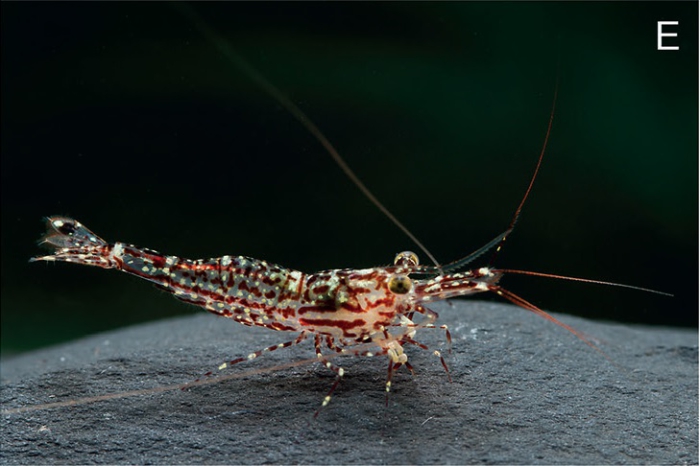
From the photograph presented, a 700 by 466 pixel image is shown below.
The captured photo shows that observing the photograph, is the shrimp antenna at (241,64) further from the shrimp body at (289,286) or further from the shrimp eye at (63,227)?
the shrimp eye at (63,227)

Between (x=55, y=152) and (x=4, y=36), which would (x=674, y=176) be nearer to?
(x=55, y=152)

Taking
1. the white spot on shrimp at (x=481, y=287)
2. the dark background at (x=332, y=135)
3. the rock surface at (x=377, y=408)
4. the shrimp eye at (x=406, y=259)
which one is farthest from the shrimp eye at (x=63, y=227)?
the white spot on shrimp at (x=481, y=287)

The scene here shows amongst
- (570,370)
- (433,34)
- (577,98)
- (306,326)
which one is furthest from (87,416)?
(577,98)

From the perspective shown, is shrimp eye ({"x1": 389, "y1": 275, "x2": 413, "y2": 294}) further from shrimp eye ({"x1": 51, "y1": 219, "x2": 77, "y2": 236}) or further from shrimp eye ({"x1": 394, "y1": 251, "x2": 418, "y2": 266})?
A: shrimp eye ({"x1": 51, "y1": 219, "x2": 77, "y2": 236})

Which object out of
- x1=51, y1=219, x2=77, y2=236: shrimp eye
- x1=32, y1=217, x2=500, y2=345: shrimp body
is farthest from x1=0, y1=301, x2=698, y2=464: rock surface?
x1=51, y1=219, x2=77, y2=236: shrimp eye

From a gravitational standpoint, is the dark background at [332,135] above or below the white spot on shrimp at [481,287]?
above
